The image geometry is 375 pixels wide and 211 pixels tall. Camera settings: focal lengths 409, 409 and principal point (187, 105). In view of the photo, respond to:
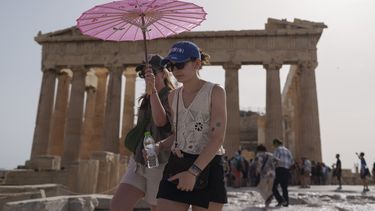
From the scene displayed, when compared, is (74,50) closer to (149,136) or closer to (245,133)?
(245,133)

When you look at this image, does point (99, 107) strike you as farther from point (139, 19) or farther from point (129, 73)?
point (139, 19)

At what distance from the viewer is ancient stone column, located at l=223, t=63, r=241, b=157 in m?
25.3

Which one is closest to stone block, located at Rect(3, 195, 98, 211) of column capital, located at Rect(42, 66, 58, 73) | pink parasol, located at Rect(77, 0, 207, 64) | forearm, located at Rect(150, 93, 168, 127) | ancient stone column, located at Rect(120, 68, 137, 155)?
pink parasol, located at Rect(77, 0, 207, 64)

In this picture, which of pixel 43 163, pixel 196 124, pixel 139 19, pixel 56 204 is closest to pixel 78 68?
pixel 43 163

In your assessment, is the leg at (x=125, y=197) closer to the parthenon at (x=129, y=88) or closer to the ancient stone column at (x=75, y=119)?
the parthenon at (x=129, y=88)

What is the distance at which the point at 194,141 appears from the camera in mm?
2746

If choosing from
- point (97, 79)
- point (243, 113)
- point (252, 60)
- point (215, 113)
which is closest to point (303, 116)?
point (252, 60)

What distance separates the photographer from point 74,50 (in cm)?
2848

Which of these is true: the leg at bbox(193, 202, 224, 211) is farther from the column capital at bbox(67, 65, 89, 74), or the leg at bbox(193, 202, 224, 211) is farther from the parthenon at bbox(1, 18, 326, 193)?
the column capital at bbox(67, 65, 89, 74)

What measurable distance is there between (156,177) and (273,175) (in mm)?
6237

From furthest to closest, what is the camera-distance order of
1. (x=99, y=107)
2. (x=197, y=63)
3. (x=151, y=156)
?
(x=99, y=107), (x=151, y=156), (x=197, y=63)

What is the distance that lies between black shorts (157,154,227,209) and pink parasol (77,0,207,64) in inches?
59.4

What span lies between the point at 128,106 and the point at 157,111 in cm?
2700

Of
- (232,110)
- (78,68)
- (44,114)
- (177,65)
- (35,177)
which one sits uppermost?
(78,68)
